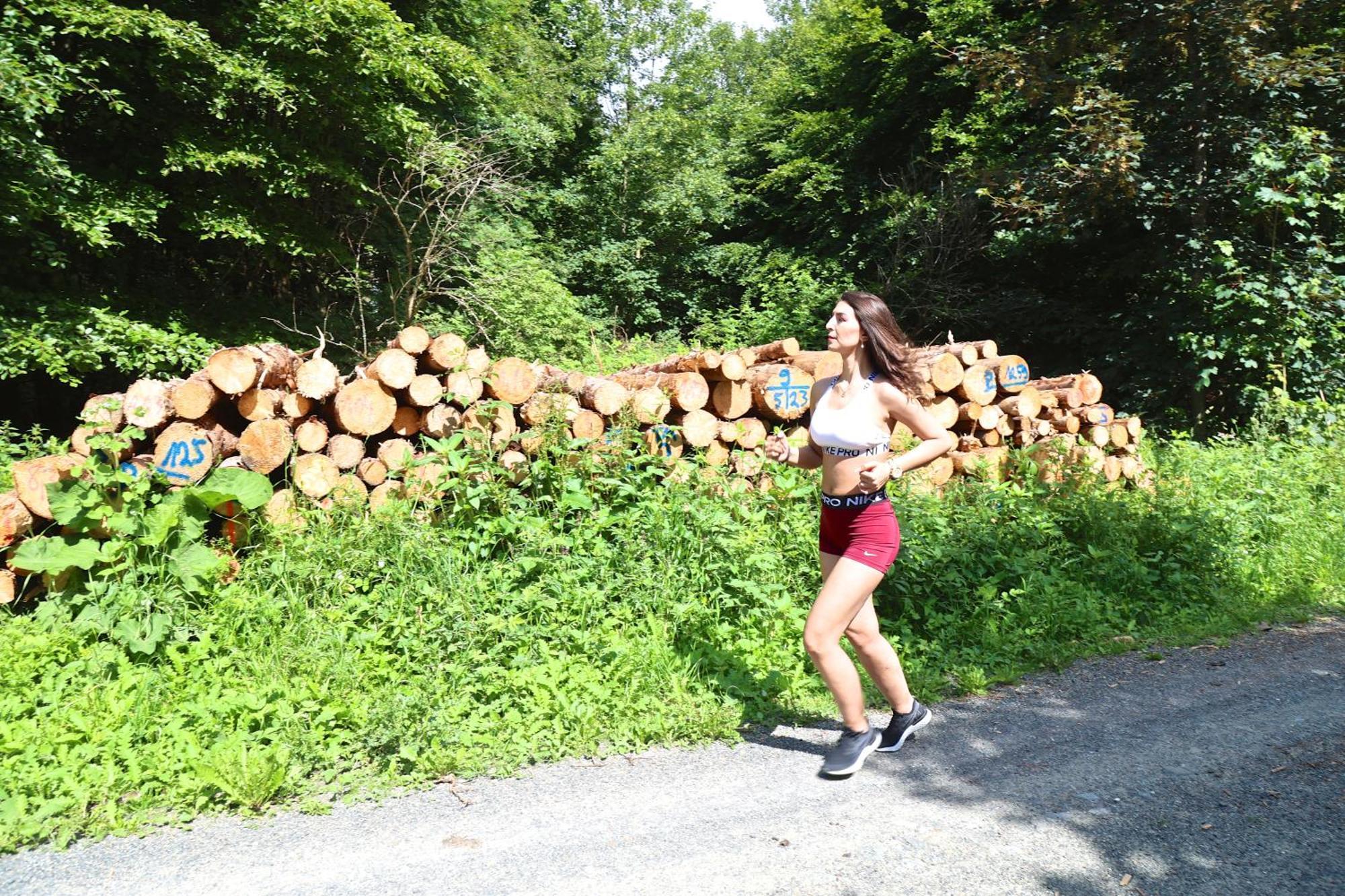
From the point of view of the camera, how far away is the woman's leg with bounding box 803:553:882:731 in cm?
376

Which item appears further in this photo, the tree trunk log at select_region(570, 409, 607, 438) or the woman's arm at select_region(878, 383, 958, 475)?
the tree trunk log at select_region(570, 409, 607, 438)

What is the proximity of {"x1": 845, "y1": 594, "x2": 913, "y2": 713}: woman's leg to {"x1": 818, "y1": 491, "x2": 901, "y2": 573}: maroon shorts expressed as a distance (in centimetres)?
21

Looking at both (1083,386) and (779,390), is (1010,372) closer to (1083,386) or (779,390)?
(1083,386)

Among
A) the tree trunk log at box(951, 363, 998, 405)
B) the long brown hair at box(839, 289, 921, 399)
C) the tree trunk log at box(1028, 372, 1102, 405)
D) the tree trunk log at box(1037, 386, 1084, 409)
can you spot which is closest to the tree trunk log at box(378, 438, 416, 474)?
the long brown hair at box(839, 289, 921, 399)

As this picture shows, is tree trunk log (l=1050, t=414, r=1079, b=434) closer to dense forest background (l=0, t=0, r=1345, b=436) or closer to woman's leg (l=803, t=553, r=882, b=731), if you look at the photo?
dense forest background (l=0, t=0, r=1345, b=436)

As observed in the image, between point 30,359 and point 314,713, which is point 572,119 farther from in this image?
point 314,713

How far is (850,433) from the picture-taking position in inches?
151

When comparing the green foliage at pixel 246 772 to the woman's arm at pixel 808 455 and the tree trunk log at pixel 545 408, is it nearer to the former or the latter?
the woman's arm at pixel 808 455

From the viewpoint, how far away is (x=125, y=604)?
4.66 m

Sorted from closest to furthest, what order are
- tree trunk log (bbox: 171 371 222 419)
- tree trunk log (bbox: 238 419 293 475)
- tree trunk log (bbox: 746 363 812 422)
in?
tree trunk log (bbox: 171 371 222 419), tree trunk log (bbox: 238 419 293 475), tree trunk log (bbox: 746 363 812 422)

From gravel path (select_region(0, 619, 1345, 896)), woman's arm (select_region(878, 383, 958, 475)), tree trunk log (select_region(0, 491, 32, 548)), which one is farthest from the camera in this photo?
tree trunk log (select_region(0, 491, 32, 548))

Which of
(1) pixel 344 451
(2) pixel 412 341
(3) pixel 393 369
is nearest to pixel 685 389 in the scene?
(2) pixel 412 341

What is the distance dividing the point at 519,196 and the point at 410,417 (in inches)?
493

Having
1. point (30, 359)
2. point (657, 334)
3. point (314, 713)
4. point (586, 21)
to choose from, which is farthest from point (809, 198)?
point (314, 713)
